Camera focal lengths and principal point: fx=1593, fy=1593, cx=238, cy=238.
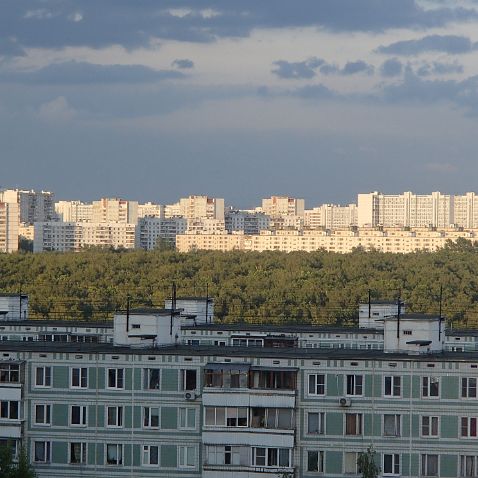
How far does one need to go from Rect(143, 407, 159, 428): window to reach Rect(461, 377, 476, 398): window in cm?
425

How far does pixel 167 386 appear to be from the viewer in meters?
22.2

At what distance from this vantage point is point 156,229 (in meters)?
166

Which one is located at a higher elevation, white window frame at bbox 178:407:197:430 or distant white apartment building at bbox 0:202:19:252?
distant white apartment building at bbox 0:202:19:252

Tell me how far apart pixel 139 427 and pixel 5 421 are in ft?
6.31

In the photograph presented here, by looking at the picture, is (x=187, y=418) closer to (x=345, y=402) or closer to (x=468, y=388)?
(x=345, y=402)

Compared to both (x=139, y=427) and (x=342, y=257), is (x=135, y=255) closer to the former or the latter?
(x=342, y=257)

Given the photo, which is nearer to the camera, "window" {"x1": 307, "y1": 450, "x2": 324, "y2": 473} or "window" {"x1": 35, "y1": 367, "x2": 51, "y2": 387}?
"window" {"x1": 307, "y1": 450, "x2": 324, "y2": 473}

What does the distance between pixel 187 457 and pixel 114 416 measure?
120 centimetres

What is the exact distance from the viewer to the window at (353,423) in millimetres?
21797

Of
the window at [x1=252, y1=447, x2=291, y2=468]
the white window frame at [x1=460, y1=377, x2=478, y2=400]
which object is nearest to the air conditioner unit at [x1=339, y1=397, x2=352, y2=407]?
the window at [x1=252, y1=447, x2=291, y2=468]

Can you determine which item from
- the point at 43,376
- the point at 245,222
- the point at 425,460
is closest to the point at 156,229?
the point at 245,222

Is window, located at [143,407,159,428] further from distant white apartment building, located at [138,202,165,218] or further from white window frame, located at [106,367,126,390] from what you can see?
distant white apartment building, located at [138,202,165,218]

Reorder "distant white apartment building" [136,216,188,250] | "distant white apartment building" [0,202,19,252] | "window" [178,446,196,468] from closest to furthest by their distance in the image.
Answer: "window" [178,446,196,468], "distant white apartment building" [0,202,19,252], "distant white apartment building" [136,216,188,250]

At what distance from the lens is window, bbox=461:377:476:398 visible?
21.5m
